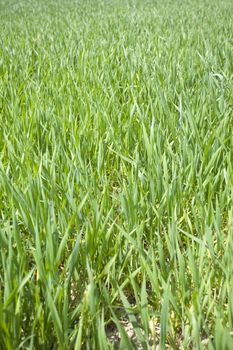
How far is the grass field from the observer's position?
689mm

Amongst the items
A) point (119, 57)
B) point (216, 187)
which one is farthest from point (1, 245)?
point (119, 57)

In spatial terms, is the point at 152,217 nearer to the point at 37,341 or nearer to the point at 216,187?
the point at 216,187

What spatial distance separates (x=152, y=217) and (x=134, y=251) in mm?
127

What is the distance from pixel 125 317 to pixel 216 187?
1.54 ft

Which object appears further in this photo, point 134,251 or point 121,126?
point 121,126

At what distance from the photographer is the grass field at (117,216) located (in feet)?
2.26

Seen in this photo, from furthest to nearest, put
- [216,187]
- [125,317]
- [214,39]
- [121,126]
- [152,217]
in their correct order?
[214,39], [121,126], [216,187], [152,217], [125,317]

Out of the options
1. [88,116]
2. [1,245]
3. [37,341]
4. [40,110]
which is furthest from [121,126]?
[37,341]

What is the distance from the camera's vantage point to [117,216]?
0.95m

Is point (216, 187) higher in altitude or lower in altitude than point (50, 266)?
lower

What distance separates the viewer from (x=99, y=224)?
876mm

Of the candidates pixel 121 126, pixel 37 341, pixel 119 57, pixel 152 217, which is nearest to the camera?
pixel 37 341

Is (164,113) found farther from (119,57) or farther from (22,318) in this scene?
(119,57)

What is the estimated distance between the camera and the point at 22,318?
0.72 metres
